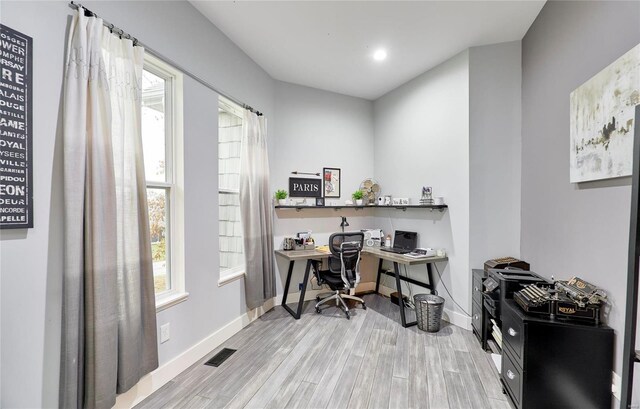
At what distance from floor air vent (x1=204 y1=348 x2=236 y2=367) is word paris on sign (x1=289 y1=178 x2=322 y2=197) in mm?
2063

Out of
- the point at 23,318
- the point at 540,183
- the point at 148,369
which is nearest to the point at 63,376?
the point at 23,318

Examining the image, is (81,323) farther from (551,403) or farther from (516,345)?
(551,403)

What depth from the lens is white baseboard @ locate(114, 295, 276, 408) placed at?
183cm

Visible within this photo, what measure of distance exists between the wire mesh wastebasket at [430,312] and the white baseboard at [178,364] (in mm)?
1922

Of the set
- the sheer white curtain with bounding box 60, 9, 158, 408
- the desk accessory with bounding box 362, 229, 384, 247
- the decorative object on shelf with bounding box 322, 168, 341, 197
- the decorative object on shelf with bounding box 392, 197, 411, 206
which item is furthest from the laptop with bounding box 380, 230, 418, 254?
the sheer white curtain with bounding box 60, 9, 158, 408

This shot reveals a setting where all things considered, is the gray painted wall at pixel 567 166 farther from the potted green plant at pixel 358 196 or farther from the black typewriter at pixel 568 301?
the potted green plant at pixel 358 196

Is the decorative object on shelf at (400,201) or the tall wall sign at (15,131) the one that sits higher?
the tall wall sign at (15,131)

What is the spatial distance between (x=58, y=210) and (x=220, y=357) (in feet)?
5.83

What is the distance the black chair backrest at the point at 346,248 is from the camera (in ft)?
10.8

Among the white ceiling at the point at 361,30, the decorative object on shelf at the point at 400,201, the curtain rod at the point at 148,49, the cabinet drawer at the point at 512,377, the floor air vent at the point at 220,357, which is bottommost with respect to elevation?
the floor air vent at the point at 220,357

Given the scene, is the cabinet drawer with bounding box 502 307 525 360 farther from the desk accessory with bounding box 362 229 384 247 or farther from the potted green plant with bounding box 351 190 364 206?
the potted green plant with bounding box 351 190 364 206

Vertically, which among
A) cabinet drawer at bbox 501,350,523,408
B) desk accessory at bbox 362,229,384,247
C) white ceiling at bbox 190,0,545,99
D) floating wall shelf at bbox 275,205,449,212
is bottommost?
cabinet drawer at bbox 501,350,523,408

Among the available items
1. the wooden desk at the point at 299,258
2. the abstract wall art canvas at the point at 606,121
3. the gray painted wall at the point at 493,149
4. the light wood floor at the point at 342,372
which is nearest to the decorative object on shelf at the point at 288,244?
the wooden desk at the point at 299,258

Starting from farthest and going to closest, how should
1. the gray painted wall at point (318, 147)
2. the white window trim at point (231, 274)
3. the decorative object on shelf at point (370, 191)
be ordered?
1. the decorative object on shelf at point (370, 191)
2. the gray painted wall at point (318, 147)
3. the white window trim at point (231, 274)
